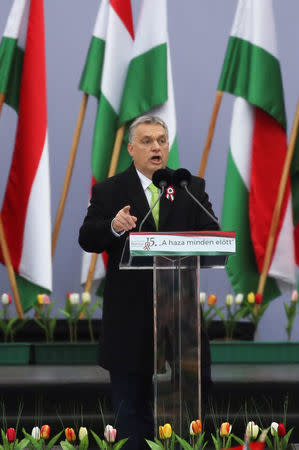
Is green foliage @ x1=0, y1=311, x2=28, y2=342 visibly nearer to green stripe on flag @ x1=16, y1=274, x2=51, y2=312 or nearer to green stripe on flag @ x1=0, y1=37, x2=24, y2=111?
green stripe on flag @ x1=16, y1=274, x2=51, y2=312

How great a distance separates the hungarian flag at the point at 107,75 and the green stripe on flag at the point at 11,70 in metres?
0.43

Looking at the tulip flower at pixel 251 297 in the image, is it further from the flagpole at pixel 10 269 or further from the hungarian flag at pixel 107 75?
the flagpole at pixel 10 269

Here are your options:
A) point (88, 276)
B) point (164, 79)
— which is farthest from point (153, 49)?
point (88, 276)

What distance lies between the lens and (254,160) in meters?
5.07

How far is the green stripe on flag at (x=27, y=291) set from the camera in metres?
5.05

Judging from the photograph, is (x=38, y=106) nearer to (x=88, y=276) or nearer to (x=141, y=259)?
(x=88, y=276)

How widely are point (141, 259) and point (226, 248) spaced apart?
25 cm

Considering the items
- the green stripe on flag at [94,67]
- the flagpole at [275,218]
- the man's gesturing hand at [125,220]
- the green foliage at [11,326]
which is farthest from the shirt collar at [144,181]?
the green stripe on flag at [94,67]

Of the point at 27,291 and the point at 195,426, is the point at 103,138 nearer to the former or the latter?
the point at 27,291

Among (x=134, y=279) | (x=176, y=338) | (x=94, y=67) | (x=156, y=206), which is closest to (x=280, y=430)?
(x=176, y=338)

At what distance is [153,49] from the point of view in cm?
502

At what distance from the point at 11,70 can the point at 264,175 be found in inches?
70.1

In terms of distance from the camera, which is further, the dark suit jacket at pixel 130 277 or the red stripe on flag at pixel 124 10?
the red stripe on flag at pixel 124 10

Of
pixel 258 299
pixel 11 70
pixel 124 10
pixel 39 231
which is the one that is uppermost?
pixel 124 10
